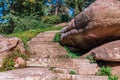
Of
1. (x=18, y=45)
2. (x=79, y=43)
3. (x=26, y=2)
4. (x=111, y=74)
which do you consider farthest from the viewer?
(x=26, y=2)

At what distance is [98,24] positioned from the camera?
271 inches

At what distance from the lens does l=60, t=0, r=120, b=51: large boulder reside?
680 cm

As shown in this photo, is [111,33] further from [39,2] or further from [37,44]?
[39,2]

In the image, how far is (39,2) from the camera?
66.4 feet

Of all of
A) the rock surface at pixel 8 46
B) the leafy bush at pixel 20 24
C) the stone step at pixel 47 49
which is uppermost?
the leafy bush at pixel 20 24

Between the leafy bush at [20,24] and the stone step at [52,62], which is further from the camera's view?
the leafy bush at [20,24]

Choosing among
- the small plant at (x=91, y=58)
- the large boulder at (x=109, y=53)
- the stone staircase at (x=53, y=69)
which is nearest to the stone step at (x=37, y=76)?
the stone staircase at (x=53, y=69)

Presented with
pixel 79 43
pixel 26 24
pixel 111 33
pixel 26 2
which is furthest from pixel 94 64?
pixel 26 2

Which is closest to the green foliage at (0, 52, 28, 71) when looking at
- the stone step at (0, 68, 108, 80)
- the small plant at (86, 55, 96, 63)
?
the stone step at (0, 68, 108, 80)

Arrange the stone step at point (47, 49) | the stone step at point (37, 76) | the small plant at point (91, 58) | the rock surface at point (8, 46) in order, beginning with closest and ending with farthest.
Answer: the stone step at point (37, 76) → the rock surface at point (8, 46) → the small plant at point (91, 58) → the stone step at point (47, 49)

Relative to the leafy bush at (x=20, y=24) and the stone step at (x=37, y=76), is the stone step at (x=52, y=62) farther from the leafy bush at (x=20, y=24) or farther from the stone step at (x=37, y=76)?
the leafy bush at (x=20, y=24)

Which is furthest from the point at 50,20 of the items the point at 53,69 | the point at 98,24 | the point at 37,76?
the point at 37,76

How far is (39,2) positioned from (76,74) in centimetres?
1459

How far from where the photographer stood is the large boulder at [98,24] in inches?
268
